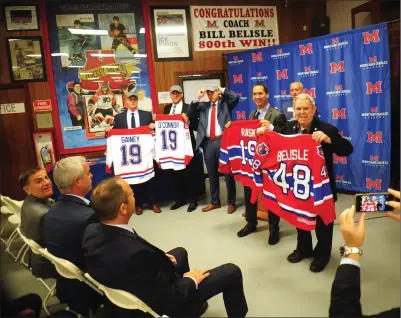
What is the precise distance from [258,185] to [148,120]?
2101 millimetres

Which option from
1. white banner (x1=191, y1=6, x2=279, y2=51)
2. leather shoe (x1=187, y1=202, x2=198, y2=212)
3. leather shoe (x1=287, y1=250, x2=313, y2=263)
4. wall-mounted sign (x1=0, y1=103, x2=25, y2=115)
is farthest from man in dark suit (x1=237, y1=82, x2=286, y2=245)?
wall-mounted sign (x1=0, y1=103, x2=25, y2=115)

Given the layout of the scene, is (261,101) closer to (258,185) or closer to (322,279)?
(258,185)

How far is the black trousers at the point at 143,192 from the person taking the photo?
484cm

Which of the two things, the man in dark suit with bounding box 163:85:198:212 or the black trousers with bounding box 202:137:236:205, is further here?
the man in dark suit with bounding box 163:85:198:212

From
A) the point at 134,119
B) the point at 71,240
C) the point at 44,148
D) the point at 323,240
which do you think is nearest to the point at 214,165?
the point at 134,119

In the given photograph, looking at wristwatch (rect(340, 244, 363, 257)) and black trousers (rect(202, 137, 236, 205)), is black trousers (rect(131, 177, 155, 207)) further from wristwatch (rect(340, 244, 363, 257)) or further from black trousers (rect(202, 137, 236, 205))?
wristwatch (rect(340, 244, 363, 257))

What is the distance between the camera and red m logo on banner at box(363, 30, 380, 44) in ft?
13.8

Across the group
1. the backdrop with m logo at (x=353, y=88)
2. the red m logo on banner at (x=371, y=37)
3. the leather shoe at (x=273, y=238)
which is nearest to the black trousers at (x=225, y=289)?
the leather shoe at (x=273, y=238)

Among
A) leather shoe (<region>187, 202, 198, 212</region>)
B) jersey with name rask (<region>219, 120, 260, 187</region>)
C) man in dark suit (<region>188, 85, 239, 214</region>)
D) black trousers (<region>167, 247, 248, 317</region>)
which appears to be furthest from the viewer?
leather shoe (<region>187, 202, 198, 212</region>)

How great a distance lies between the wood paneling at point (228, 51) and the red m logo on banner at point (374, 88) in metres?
2.99

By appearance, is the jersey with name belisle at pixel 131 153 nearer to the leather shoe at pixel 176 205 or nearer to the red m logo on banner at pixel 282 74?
the leather shoe at pixel 176 205

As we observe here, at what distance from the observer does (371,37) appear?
4.27 m

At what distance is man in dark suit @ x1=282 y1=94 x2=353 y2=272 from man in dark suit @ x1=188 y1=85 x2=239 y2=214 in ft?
4.89

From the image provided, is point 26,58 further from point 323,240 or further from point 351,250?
point 351,250
